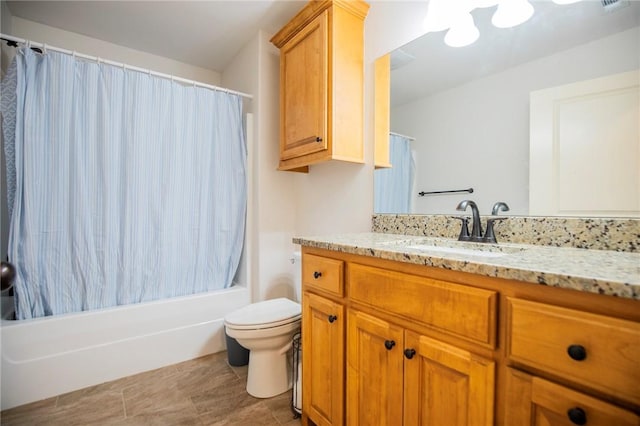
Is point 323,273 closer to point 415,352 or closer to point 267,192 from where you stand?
point 415,352

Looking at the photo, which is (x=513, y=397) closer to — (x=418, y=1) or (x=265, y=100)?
(x=418, y=1)

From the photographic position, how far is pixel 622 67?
92 centimetres

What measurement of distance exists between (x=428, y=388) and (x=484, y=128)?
1.07 metres

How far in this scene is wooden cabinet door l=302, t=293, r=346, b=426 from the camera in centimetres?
110

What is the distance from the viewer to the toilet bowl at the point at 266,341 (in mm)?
1506

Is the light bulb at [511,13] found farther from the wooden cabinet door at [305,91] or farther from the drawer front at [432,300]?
the drawer front at [432,300]

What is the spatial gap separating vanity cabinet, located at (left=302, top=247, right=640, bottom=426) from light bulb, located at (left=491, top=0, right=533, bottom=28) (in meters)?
1.12

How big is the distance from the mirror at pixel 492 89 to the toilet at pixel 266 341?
83 centimetres

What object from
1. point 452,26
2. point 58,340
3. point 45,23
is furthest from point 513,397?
point 45,23

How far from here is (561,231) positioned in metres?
1.00

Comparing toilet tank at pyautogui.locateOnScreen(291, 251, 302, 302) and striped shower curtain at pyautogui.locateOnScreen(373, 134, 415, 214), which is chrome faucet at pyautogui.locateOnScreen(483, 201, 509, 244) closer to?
striped shower curtain at pyautogui.locateOnScreen(373, 134, 415, 214)

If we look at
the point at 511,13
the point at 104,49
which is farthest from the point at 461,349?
the point at 104,49

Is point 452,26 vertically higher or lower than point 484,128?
higher

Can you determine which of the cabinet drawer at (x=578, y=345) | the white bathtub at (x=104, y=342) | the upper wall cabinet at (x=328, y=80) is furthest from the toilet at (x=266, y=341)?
the cabinet drawer at (x=578, y=345)
